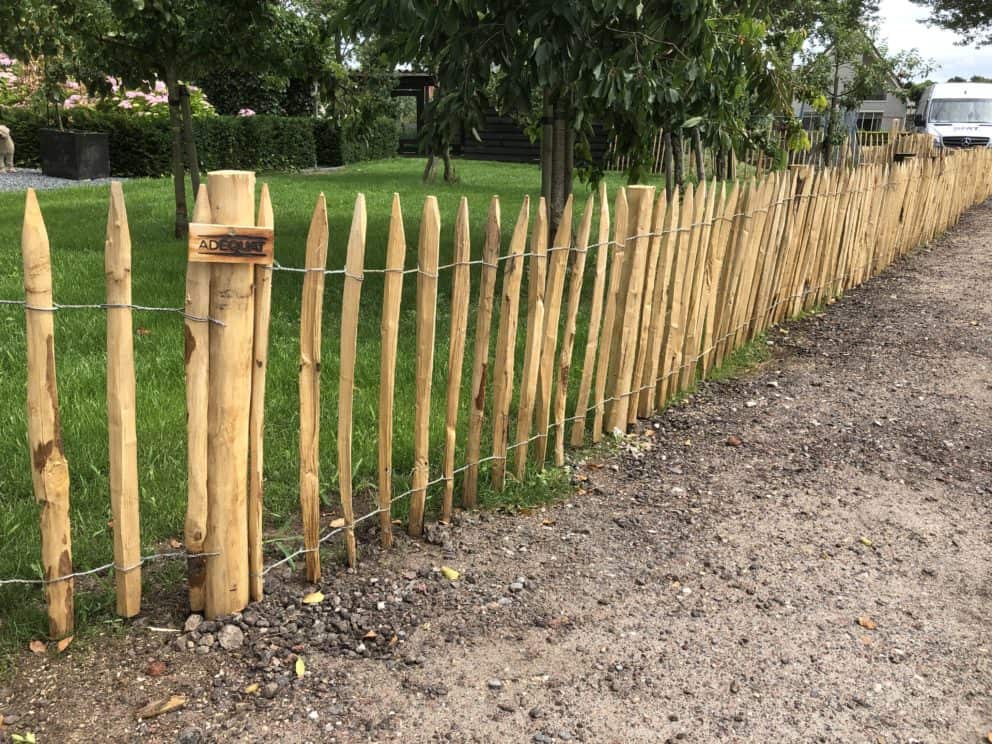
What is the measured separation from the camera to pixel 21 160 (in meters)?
15.6

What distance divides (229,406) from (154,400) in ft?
6.27

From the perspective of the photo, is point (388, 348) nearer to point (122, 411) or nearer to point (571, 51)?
point (122, 411)

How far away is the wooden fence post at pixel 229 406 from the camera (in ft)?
8.15

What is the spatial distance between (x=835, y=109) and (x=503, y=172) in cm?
746

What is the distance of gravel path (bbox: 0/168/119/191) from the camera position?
1291cm

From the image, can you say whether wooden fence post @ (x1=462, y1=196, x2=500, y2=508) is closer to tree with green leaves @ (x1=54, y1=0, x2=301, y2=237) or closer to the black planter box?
tree with green leaves @ (x1=54, y1=0, x2=301, y2=237)

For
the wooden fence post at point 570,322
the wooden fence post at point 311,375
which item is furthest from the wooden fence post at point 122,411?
the wooden fence post at point 570,322

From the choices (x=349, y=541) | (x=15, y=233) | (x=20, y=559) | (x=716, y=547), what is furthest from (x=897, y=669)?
(x=15, y=233)

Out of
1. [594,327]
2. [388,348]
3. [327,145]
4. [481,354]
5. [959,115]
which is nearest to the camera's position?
[388,348]

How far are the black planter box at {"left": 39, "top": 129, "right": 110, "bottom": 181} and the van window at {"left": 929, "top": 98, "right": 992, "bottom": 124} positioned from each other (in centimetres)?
2059

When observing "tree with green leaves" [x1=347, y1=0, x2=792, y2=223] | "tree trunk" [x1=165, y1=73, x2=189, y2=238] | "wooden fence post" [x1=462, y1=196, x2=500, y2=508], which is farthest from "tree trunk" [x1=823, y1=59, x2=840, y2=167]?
"wooden fence post" [x1=462, y1=196, x2=500, y2=508]

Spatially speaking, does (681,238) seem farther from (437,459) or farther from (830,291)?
(830,291)

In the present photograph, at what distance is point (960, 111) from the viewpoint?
24141mm

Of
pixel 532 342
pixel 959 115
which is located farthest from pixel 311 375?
pixel 959 115
